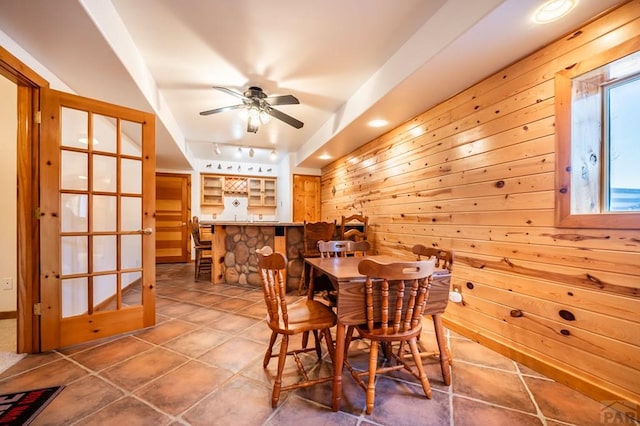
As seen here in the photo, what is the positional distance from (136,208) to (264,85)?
6.36 ft

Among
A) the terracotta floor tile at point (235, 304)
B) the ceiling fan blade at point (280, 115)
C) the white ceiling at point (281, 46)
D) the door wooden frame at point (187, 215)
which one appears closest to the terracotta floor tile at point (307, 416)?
the terracotta floor tile at point (235, 304)

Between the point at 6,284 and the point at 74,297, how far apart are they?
1045mm

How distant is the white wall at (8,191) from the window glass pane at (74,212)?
1.05 meters

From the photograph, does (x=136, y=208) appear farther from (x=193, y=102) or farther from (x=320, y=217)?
(x=320, y=217)

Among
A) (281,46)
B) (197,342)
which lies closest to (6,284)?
(197,342)

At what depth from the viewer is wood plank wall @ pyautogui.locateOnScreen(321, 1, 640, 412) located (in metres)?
1.44

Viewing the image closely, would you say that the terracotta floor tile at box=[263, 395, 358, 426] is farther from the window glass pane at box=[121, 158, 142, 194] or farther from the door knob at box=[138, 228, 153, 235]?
the window glass pane at box=[121, 158, 142, 194]

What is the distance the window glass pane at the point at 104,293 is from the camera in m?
2.33

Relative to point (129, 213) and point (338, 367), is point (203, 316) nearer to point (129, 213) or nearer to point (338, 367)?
point (129, 213)

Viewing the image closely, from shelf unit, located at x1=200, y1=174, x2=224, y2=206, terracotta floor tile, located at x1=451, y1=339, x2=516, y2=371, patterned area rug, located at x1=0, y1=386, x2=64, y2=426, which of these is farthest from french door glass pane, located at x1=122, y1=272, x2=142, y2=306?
terracotta floor tile, located at x1=451, y1=339, x2=516, y2=371

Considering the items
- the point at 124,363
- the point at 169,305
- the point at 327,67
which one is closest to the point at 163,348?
the point at 124,363

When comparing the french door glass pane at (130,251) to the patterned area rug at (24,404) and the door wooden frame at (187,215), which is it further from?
the door wooden frame at (187,215)

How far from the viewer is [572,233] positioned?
162 centimetres

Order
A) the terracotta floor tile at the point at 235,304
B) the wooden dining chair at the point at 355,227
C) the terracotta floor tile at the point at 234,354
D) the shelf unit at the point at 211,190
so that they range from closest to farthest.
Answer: the terracotta floor tile at the point at 234,354
the terracotta floor tile at the point at 235,304
the wooden dining chair at the point at 355,227
the shelf unit at the point at 211,190
